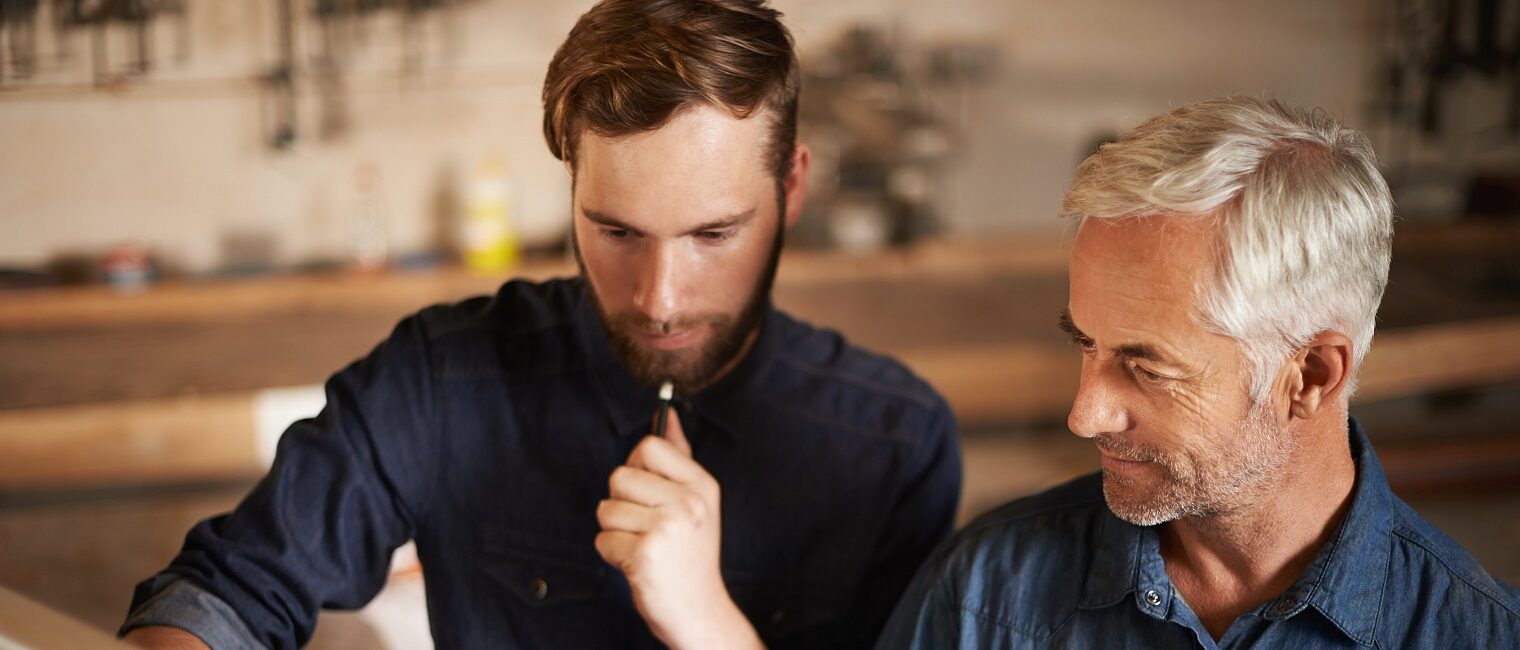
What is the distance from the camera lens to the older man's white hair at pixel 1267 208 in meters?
1.24

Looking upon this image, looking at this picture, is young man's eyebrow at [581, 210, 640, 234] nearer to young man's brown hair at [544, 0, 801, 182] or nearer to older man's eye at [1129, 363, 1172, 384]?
young man's brown hair at [544, 0, 801, 182]

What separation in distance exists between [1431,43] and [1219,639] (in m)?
4.28

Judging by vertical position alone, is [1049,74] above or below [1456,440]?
above

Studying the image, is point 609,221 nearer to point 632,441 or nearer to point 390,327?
point 632,441

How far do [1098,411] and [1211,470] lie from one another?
119mm

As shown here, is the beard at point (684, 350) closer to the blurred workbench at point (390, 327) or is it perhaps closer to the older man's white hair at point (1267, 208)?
the older man's white hair at point (1267, 208)

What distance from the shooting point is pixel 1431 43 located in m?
4.96

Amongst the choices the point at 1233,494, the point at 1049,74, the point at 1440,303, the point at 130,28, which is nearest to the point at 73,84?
A: the point at 130,28

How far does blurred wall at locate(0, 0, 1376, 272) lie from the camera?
3.23 m

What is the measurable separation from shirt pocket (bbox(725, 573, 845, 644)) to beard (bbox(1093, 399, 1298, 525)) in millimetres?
480

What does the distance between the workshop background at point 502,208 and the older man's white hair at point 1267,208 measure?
6.94 feet

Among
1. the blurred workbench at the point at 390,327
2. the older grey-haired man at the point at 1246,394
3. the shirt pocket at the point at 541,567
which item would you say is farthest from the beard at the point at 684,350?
the blurred workbench at the point at 390,327

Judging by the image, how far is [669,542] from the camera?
1.41 metres

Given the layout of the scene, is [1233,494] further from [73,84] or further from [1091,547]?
[73,84]
